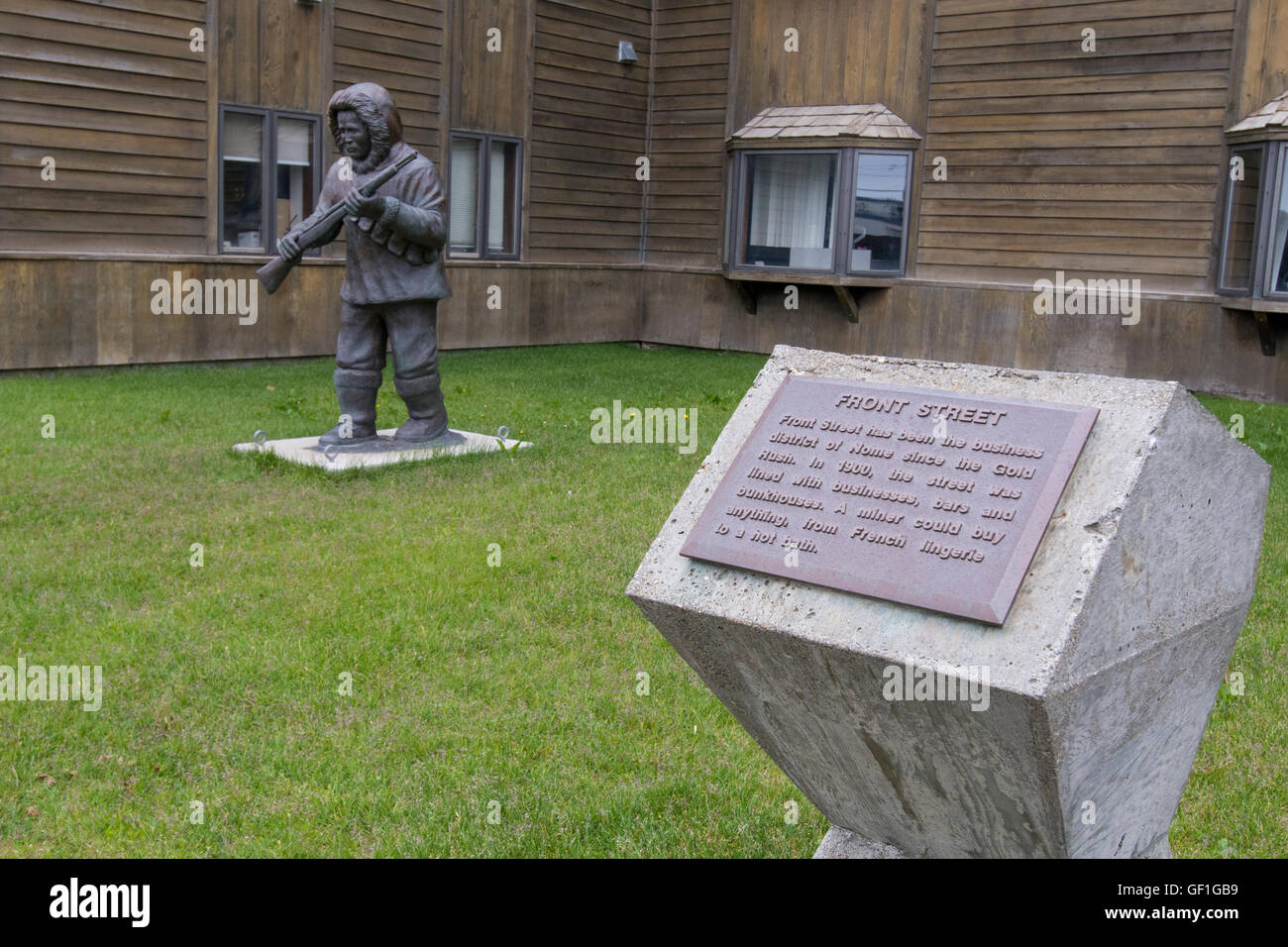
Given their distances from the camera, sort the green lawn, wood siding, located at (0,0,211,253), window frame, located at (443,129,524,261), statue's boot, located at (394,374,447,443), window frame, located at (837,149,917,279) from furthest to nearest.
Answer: window frame, located at (443,129,524,261), window frame, located at (837,149,917,279), wood siding, located at (0,0,211,253), statue's boot, located at (394,374,447,443), the green lawn

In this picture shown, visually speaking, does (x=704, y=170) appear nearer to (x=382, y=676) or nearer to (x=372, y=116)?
(x=372, y=116)

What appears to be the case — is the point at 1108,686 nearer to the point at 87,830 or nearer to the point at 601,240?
the point at 87,830

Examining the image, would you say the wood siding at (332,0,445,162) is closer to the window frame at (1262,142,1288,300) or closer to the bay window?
the bay window

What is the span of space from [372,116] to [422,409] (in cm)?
201

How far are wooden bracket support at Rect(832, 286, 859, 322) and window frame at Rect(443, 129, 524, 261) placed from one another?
13.4 feet

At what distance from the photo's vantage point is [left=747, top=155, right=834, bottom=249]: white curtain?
1652 centimetres

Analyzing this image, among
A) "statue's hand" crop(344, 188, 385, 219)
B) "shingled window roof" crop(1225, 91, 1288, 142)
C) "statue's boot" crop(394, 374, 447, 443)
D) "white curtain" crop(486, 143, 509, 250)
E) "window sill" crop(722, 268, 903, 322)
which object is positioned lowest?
"statue's boot" crop(394, 374, 447, 443)

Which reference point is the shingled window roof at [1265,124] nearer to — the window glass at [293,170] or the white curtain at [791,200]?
the white curtain at [791,200]

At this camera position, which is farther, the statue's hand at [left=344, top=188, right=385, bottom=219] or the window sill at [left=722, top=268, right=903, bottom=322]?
the window sill at [left=722, top=268, right=903, bottom=322]

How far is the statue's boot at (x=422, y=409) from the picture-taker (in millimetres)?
9141

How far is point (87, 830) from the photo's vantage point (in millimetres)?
3812

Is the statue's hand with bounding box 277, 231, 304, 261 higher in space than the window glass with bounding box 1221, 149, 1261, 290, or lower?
lower

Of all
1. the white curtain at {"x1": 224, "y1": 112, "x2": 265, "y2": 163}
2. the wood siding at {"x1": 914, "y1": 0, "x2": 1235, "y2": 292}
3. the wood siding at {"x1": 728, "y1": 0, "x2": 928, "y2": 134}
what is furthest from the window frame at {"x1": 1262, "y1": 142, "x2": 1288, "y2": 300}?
the white curtain at {"x1": 224, "y1": 112, "x2": 265, "y2": 163}

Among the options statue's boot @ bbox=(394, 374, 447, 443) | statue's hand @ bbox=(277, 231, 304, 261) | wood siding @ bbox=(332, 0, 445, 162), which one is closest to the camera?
statue's hand @ bbox=(277, 231, 304, 261)
